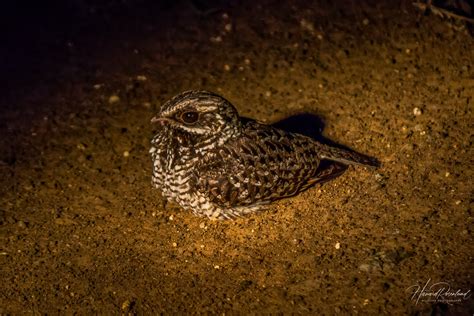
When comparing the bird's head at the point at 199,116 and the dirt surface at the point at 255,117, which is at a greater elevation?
the bird's head at the point at 199,116

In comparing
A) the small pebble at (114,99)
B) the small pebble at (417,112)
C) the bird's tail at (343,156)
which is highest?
the small pebble at (417,112)

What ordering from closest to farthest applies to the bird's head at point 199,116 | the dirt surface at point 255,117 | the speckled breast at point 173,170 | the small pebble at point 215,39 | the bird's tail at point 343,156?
the dirt surface at point 255,117, the bird's head at point 199,116, the speckled breast at point 173,170, the bird's tail at point 343,156, the small pebble at point 215,39

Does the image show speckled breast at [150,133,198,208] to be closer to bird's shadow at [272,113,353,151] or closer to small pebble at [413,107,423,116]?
bird's shadow at [272,113,353,151]

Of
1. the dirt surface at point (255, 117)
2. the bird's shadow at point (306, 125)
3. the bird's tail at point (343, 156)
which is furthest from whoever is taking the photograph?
the bird's shadow at point (306, 125)

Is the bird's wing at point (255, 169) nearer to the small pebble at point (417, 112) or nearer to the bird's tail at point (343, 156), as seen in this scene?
the bird's tail at point (343, 156)

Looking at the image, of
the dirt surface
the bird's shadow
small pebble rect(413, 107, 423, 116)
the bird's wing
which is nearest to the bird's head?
the bird's wing

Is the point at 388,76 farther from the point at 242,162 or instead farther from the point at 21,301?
the point at 21,301

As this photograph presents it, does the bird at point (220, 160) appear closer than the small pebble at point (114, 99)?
Yes
